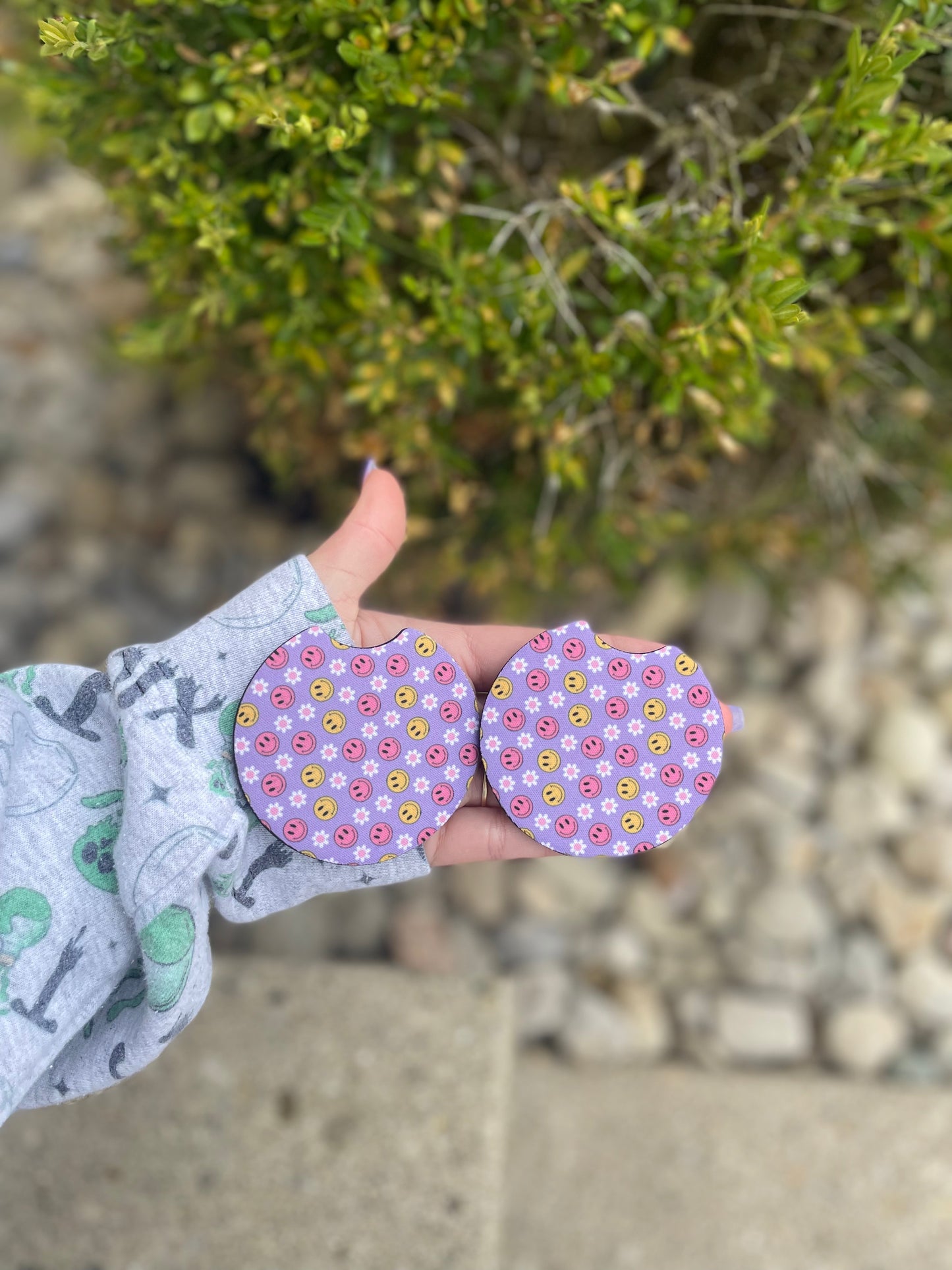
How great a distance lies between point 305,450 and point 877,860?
1.63 metres

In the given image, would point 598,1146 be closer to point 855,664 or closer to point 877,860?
point 877,860

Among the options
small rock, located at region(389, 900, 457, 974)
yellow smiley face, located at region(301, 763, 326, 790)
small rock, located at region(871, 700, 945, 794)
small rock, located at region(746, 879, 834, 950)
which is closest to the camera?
yellow smiley face, located at region(301, 763, 326, 790)

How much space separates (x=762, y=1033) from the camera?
2207mm

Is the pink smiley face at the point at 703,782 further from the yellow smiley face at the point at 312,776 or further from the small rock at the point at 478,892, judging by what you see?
the small rock at the point at 478,892

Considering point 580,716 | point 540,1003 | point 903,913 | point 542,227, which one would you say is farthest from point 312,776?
point 903,913

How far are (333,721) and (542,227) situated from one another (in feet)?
2.48

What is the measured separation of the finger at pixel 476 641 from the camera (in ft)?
4.44

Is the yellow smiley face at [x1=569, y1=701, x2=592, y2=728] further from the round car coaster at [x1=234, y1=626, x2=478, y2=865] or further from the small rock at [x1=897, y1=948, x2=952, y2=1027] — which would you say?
the small rock at [x1=897, y1=948, x2=952, y2=1027]

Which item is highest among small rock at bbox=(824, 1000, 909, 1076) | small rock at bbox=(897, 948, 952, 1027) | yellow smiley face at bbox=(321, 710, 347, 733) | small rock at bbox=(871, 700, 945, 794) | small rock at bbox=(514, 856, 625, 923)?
yellow smiley face at bbox=(321, 710, 347, 733)

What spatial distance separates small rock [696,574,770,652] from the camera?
253cm

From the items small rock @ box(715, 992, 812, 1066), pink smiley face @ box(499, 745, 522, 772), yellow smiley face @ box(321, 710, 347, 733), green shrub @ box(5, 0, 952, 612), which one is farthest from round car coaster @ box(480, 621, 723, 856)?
small rock @ box(715, 992, 812, 1066)

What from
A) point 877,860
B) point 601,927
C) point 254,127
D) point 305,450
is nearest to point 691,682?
point 254,127

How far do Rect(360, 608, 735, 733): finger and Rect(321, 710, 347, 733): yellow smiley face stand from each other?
0.14 m

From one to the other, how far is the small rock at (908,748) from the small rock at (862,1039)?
557 mm
